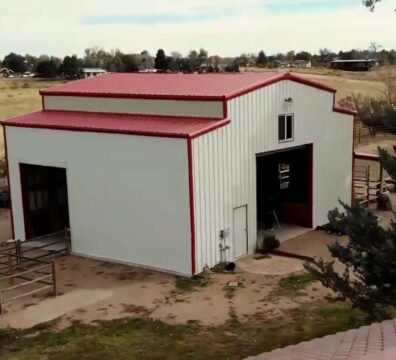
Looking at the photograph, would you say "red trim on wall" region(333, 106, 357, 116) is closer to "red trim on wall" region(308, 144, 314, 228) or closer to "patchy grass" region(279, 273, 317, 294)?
"red trim on wall" region(308, 144, 314, 228)

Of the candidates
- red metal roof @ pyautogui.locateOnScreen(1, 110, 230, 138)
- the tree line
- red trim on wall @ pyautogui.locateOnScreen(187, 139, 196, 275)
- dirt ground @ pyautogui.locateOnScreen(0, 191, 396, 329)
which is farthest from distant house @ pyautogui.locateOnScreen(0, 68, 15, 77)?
red trim on wall @ pyautogui.locateOnScreen(187, 139, 196, 275)

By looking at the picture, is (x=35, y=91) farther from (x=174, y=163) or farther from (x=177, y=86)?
(x=174, y=163)

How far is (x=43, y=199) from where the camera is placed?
2303 centimetres

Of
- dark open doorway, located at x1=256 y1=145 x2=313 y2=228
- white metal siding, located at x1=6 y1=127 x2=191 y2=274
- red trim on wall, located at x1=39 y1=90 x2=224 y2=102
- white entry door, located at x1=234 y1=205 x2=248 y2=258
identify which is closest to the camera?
white metal siding, located at x1=6 y1=127 x2=191 y2=274

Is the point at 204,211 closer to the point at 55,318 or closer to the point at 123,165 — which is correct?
the point at 123,165

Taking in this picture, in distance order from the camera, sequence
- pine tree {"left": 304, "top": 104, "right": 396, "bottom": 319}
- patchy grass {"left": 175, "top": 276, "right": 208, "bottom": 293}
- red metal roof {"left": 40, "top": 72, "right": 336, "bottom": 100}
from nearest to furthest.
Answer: pine tree {"left": 304, "top": 104, "right": 396, "bottom": 319}, patchy grass {"left": 175, "top": 276, "right": 208, "bottom": 293}, red metal roof {"left": 40, "top": 72, "right": 336, "bottom": 100}

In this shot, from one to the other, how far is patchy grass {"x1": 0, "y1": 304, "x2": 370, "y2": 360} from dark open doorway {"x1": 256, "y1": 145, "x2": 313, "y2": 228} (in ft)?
27.3

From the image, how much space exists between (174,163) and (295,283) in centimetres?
463

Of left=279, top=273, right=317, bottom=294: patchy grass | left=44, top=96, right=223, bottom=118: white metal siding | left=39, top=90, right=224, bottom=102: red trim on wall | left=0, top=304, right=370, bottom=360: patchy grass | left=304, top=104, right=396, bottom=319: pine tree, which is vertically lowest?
left=279, top=273, right=317, bottom=294: patchy grass

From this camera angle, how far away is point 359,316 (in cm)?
1477

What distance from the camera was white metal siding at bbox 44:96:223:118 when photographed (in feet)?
63.7

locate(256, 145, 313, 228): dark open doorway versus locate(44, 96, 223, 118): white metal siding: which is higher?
locate(44, 96, 223, 118): white metal siding

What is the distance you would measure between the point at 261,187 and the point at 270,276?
726 cm

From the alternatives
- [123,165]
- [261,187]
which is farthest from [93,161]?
[261,187]
